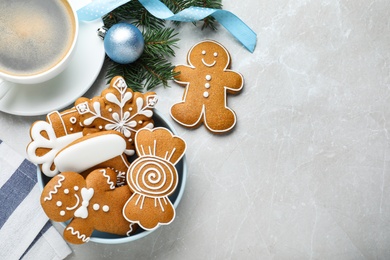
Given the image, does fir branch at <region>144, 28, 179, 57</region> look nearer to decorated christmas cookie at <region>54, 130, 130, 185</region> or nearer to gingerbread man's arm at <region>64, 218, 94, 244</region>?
decorated christmas cookie at <region>54, 130, 130, 185</region>

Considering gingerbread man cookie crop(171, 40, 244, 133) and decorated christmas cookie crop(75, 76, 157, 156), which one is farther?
gingerbread man cookie crop(171, 40, 244, 133)

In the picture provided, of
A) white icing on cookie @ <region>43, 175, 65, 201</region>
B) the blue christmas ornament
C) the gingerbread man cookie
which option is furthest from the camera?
the gingerbread man cookie

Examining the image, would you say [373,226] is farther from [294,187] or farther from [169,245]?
[169,245]

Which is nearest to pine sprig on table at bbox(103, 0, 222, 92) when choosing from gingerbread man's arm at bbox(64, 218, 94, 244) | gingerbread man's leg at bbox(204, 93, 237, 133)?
gingerbread man's leg at bbox(204, 93, 237, 133)

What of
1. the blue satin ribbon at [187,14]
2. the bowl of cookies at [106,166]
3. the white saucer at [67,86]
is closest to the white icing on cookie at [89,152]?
the bowl of cookies at [106,166]

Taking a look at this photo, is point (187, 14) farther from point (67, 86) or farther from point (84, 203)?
point (84, 203)

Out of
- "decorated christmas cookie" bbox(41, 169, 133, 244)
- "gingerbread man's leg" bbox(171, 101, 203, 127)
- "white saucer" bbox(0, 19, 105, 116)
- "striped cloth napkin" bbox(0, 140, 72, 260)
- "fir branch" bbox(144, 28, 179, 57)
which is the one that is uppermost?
"fir branch" bbox(144, 28, 179, 57)

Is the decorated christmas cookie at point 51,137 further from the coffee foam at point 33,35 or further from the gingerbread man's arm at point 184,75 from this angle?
the gingerbread man's arm at point 184,75
